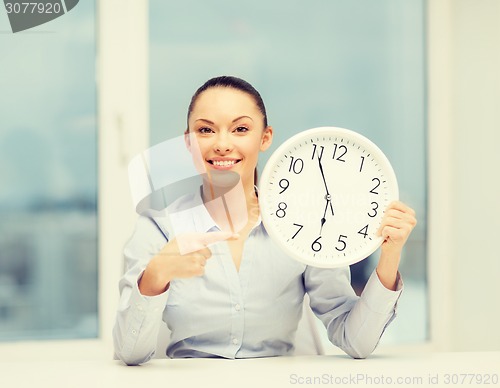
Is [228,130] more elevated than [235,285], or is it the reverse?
[228,130]

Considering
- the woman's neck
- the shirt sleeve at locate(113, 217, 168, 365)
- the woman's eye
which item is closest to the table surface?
the shirt sleeve at locate(113, 217, 168, 365)

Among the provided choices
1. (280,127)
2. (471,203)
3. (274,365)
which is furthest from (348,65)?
(274,365)

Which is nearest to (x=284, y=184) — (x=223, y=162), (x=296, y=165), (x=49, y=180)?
(x=296, y=165)

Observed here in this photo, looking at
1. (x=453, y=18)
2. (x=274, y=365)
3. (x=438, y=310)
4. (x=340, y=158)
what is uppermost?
(x=453, y=18)

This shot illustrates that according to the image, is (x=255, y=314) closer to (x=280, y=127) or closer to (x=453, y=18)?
(x=280, y=127)

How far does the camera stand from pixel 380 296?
1.12 metres

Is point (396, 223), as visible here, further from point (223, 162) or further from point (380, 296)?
point (223, 162)

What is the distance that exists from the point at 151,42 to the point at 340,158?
145 centimetres

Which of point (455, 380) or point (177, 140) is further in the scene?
point (177, 140)

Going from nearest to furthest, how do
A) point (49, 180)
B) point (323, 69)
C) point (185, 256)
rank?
1. point (185, 256)
2. point (49, 180)
3. point (323, 69)

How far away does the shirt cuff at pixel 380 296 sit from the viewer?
111cm

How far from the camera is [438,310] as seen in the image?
2537 millimetres

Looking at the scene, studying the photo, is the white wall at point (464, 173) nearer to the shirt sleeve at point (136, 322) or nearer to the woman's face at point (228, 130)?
the woman's face at point (228, 130)

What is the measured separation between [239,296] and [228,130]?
0.31m
